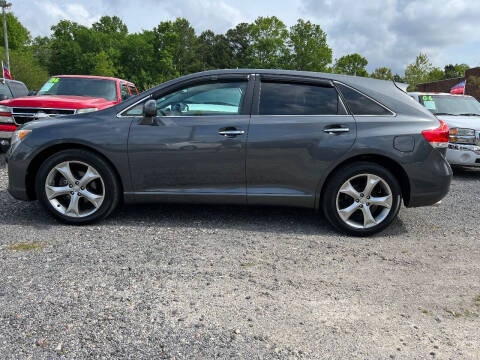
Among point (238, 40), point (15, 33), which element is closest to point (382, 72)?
point (238, 40)

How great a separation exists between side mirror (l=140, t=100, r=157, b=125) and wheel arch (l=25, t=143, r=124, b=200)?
60 cm

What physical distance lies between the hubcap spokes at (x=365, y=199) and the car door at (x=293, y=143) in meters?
0.33

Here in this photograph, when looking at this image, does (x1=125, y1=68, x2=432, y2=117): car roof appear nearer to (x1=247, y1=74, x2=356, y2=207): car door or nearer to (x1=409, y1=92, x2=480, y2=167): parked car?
(x1=247, y1=74, x2=356, y2=207): car door

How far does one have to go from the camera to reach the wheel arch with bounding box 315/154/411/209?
4.31 meters

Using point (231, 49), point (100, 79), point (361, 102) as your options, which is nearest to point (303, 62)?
point (231, 49)

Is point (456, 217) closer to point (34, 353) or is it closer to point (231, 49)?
point (34, 353)

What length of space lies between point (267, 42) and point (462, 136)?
69674 millimetres

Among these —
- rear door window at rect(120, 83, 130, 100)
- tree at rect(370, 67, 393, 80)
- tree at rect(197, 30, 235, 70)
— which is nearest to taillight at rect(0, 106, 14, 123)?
rear door window at rect(120, 83, 130, 100)

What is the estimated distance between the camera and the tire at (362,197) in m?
4.27

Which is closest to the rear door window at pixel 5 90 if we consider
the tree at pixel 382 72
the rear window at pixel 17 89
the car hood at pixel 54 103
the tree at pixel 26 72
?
the rear window at pixel 17 89

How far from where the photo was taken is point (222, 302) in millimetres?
2814

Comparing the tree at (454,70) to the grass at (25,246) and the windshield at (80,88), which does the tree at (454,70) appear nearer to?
the windshield at (80,88)

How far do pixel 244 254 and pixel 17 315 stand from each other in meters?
1.82

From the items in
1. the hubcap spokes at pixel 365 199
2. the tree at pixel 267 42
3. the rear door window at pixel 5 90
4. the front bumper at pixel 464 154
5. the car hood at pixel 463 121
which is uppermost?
the tree at pixel 267 42
